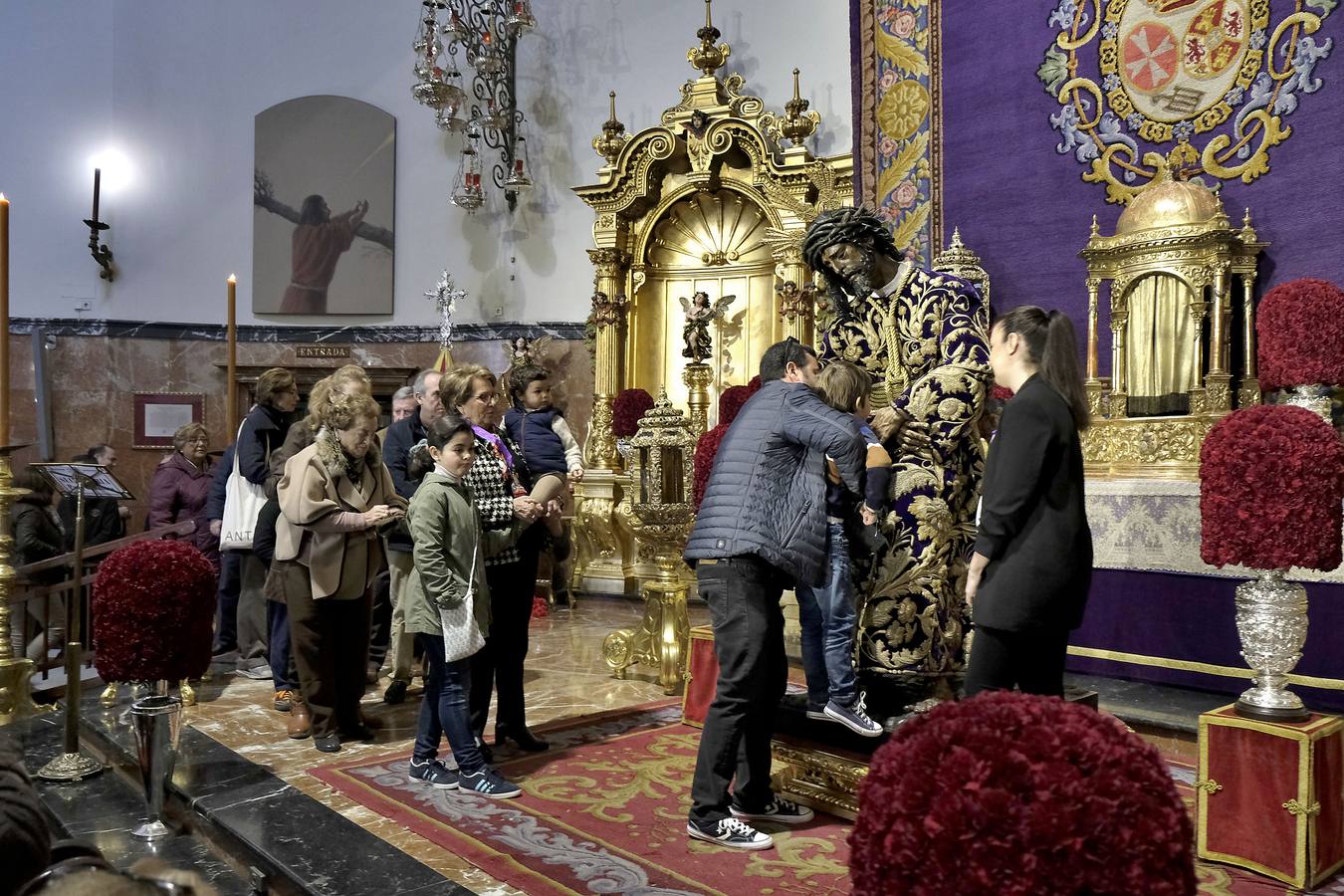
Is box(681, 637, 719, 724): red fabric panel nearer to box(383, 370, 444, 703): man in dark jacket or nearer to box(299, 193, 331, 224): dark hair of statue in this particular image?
box(383, 370, 444, 703): man in dark jacket

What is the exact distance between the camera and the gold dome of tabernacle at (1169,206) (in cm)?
546

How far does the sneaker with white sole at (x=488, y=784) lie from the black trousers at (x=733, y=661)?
0.86m

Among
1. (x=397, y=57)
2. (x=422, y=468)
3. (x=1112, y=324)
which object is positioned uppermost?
(x=397, y=57)

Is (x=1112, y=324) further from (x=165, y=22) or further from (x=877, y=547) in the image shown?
(x=165, y=22)

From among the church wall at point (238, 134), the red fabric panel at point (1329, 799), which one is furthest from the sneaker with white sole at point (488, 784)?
the church wall at point (238, 134)

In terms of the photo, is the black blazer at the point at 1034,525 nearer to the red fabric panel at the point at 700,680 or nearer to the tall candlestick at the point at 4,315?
the red fabric panel at the point at 700,680

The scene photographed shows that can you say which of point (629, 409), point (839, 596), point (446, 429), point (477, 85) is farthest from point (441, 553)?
point (477, 85)

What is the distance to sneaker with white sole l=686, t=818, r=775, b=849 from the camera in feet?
10.6

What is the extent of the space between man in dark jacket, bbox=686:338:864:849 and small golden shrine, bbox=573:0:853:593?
575 centimetres

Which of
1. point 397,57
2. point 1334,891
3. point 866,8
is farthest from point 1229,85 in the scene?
point 397,57

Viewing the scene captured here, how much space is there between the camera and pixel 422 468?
4176 mm

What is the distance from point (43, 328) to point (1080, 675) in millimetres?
11125

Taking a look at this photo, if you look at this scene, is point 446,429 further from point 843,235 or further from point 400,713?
point 400,713

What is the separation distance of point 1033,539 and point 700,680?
2.45 meters
